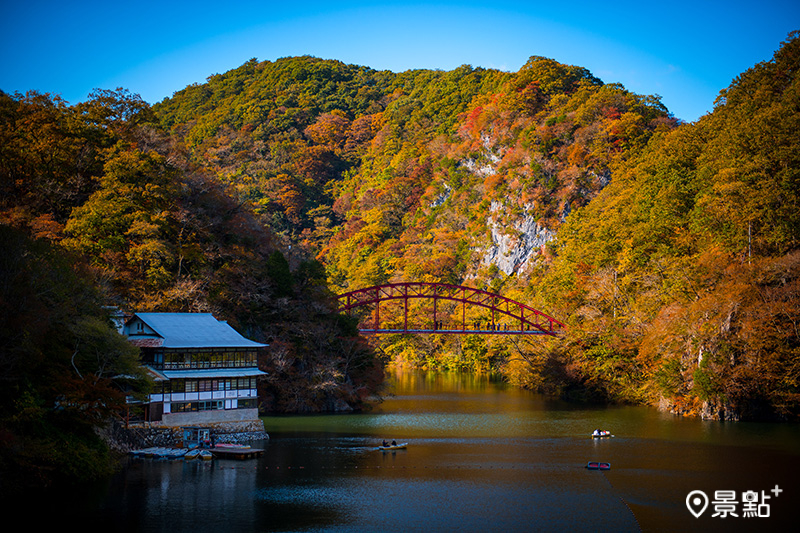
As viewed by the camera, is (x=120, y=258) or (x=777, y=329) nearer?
(x=777, y=329)

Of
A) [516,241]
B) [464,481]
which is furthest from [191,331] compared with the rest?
[516,241]

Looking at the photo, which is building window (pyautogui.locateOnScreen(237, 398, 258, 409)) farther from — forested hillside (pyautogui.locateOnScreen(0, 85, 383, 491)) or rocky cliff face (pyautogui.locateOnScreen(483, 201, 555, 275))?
rocky cliff face (pyautogui.locateOnScreen(483, 201, 555, 275))

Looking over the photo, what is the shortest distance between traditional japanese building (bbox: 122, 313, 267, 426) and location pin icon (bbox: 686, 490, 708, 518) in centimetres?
1939

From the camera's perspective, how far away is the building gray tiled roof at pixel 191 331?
31.5 m

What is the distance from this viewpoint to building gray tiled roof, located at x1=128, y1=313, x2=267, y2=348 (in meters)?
31.5

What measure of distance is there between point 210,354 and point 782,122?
35.8 meters

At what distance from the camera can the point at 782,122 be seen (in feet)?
140

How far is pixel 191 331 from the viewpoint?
32.8 meters

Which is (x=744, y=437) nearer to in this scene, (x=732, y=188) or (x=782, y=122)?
(x=732, y=188)

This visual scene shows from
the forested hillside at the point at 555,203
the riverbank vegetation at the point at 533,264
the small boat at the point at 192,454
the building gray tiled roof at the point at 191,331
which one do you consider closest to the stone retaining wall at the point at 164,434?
the small boat at the point at 192,454

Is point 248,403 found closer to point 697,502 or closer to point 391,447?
point 391,447

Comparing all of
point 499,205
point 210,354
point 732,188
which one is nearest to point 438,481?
point 210,354

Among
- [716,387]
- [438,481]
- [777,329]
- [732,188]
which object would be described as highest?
[732,188]

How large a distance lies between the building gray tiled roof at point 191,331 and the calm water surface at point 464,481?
16.6ft
